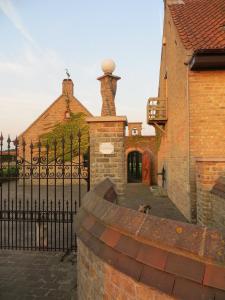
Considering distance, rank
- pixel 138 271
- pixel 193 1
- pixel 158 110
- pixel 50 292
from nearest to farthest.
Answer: pixel 138 271 < pixel 50 292 < pixel 193 1 < pixel 158 110

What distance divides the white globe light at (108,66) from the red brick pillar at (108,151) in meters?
1.40

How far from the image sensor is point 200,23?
9.28 m

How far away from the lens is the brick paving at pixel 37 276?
15.3 feet

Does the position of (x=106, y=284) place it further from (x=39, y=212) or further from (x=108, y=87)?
(x=108, y=87)

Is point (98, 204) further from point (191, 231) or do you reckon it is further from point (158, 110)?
point (158, 110)

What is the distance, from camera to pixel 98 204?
2.71 metres

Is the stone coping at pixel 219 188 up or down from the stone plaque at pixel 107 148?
down

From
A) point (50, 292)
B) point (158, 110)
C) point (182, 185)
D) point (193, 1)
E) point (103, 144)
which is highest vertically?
point (193, 1)

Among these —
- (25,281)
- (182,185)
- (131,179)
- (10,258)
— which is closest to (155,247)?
(25,281)

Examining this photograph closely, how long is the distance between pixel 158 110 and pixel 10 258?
32.9ft

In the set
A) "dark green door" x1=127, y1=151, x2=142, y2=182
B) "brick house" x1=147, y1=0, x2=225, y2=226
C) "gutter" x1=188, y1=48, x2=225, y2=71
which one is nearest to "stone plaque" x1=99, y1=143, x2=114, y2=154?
"brick house" x1=147, y1=0, x2=225, y2=226

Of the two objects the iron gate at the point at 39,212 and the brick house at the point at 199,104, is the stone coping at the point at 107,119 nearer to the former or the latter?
the iron gate at the point at 39,212

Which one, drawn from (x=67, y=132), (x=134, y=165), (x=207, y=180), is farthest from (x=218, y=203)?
(x=67, y=132)

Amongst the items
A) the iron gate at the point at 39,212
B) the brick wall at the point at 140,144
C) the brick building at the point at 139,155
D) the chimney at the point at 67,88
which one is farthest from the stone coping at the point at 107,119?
the chimney at the point at 67,88
